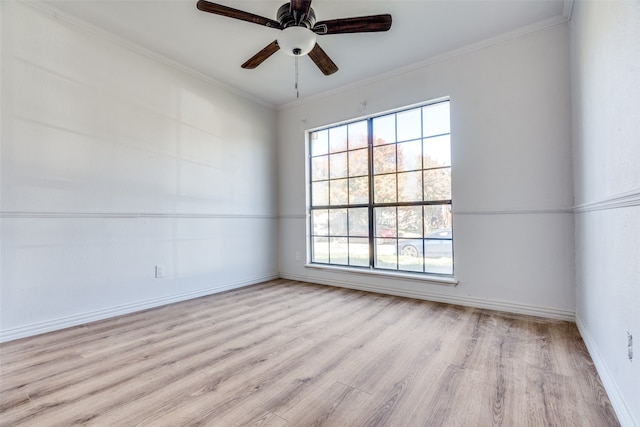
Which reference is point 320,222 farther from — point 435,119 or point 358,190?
point 435,119

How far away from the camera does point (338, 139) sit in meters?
3.93


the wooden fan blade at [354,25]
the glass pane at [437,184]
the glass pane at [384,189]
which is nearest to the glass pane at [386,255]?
the glass pane at [384,189]

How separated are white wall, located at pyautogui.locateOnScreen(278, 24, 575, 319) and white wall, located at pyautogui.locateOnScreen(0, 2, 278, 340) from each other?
2271 millimetres

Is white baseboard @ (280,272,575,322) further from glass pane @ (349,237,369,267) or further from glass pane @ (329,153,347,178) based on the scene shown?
glass pane @ (329,153,347,178)

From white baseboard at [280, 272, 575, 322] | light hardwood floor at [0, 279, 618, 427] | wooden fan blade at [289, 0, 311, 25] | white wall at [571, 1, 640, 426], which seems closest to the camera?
white wall at [571, 1, 640, 426]

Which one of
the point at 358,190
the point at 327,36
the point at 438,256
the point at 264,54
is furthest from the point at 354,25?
the point at 438,256

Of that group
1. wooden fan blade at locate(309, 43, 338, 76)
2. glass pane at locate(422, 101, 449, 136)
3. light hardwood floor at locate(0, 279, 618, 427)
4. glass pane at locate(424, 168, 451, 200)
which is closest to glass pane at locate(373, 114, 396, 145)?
glass pane at locate(422, 101, 449, 136)

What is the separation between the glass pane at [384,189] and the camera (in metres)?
3.43

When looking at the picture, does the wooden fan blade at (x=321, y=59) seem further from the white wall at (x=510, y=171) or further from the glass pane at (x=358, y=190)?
the glass pane at (x=358, y=190)

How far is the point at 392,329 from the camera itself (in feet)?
7.54

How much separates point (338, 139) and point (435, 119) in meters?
1.27

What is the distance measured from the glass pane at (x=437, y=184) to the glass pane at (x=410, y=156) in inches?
6.4

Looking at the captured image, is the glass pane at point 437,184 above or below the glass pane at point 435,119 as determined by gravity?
below

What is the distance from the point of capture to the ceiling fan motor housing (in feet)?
6.63
